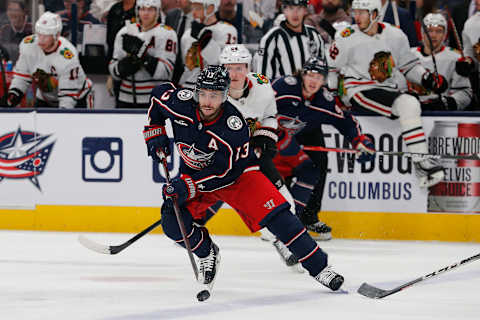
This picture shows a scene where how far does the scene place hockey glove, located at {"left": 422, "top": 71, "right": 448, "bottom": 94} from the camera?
5.97 meters

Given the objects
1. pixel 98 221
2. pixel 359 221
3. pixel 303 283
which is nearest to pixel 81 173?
pixel 98 221

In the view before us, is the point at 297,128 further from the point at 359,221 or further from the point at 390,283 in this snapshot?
the point at 390,283

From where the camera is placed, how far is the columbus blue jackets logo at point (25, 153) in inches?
241

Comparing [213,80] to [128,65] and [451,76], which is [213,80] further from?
[451,76]

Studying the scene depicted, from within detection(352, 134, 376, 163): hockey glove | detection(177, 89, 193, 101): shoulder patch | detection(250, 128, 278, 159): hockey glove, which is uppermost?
detection(177, 89, 193, 101): shoulder patch

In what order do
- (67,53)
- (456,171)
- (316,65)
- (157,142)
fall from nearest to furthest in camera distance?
(157,142)
(316,65)
(456,171)
(67,53)

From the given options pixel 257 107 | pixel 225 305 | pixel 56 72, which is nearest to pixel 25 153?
pixel 56 72

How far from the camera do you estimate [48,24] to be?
246 inches

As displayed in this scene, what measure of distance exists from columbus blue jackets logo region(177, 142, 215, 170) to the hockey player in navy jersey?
1.81 meters

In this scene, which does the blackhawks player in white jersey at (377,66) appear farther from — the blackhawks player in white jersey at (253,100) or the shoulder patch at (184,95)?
the shoulder patch at (184,95)

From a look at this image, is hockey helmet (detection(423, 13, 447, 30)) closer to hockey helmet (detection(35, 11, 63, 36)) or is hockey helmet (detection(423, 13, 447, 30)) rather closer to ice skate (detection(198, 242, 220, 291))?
hockey helmet (detection(35, 11, 63, 36))

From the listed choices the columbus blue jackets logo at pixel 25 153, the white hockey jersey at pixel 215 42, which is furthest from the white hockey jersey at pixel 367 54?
the columbus blue jackets logo at pixel 25 153

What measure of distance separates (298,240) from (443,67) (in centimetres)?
282

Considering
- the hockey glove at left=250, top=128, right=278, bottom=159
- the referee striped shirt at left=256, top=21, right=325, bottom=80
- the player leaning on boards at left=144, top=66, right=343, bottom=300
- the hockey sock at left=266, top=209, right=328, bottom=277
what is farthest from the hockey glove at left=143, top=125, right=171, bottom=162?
the referee striped shirt at left=256, top=21, right=325, bottom=80
